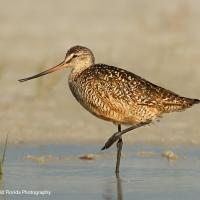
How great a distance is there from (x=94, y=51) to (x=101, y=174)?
26.6 ft

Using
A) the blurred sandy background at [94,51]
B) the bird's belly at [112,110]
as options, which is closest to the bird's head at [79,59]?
the bird's belly at [112,110]

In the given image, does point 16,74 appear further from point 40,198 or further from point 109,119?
point 40,198

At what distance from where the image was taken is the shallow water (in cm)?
1050

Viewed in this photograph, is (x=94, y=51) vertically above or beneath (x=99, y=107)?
above

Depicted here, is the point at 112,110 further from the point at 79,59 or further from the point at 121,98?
the point at 79,59

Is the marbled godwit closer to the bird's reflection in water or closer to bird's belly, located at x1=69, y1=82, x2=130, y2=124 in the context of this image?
bird's belly, located at x1=69, y1=82, x2=130, y2=124

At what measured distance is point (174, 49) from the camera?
19.4m

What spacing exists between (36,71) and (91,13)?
422 cm

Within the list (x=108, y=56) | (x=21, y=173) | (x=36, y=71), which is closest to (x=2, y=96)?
(x=36, y=71)

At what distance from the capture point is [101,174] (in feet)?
37.8

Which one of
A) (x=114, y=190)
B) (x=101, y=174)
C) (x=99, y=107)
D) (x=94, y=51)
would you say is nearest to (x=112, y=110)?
(x=99, y=107)

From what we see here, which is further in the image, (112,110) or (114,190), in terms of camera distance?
(112,110)

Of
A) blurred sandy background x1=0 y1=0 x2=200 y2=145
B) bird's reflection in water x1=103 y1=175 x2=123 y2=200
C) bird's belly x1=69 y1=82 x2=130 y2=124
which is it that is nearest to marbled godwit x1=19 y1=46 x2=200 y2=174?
bird's belly x1=69 y1=82 x2=130 y2=124

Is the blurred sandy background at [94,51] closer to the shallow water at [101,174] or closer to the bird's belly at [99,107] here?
the shallow water at [101,174]
